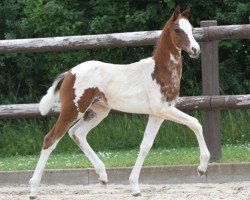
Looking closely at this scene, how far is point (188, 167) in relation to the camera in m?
10.1

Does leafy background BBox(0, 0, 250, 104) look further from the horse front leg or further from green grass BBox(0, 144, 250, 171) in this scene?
the horse front leg

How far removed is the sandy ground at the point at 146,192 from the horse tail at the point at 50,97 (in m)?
0.95

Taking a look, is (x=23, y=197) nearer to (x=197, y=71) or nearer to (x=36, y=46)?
(x=36, y=46)

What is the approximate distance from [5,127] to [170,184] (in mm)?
4708

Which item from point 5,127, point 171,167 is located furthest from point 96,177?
point 5,127

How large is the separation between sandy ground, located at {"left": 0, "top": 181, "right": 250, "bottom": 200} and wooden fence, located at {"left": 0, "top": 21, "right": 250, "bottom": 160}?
132 cm

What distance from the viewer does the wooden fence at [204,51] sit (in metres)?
10.7

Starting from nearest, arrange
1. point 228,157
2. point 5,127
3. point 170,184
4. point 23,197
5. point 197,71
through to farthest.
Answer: point 23,197
point 170,184
point 228,157
point 5,127
point 197,71

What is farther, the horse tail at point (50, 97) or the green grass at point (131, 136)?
the green grass at point (131, 136)

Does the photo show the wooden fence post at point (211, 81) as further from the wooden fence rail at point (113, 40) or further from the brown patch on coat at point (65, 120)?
the brown patch on coat at point (65, 120)

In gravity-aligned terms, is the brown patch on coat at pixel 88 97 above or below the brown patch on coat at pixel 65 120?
above

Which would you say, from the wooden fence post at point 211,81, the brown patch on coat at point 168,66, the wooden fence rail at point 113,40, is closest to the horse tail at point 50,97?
the brown patch on coat at point 168,66

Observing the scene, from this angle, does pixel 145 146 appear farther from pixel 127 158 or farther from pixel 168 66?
pixel 127 158

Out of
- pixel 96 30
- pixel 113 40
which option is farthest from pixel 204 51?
pixel 96 30
